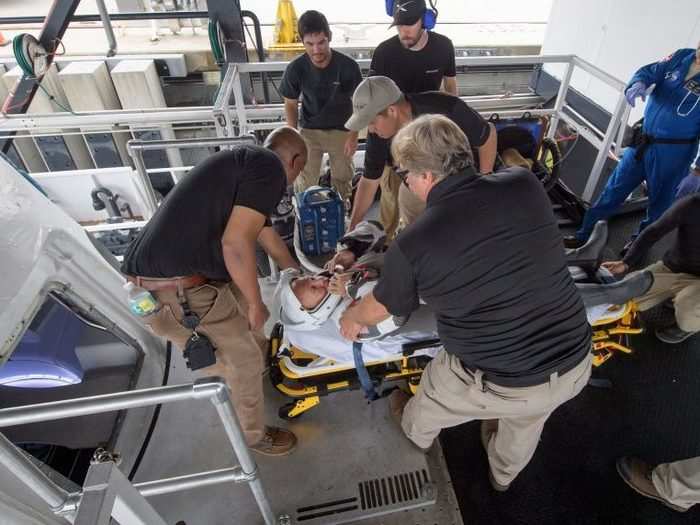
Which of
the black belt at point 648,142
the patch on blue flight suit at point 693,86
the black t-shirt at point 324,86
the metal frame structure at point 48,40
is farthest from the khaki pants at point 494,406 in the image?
the metal frame structure at point 48,40

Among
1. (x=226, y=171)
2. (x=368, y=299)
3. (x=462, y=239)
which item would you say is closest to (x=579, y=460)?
(x=368, y=299)

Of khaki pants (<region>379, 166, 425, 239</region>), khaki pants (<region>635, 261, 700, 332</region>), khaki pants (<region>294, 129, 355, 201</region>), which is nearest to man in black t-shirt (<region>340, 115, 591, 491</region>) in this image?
khaki pants (<region>379, 166, 425, 239</region>)

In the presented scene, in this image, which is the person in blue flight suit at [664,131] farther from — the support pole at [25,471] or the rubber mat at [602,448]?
the support pole at [25,471]

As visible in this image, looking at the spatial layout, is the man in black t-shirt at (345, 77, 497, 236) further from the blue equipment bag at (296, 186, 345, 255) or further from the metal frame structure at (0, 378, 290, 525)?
the metal frame structure at (0, 378, 290, 525)

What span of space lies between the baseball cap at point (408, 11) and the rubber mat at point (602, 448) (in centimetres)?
292

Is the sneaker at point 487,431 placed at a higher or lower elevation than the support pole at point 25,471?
lower

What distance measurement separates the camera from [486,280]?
1.57m

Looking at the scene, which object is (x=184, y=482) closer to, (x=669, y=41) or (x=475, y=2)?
(x=669, y=41)

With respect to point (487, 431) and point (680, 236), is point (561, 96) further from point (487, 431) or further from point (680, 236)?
point (487, 431)

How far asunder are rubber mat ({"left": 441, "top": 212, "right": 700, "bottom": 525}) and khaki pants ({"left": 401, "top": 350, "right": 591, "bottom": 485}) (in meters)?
0.21

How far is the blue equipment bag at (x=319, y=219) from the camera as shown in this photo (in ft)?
11.7

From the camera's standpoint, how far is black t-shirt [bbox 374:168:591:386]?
153cm

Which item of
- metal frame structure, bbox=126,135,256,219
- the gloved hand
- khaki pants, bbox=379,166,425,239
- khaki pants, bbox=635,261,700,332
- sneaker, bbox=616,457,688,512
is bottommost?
sneaker, bbox=616,457,688,512

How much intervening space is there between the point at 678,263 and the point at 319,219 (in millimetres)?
2632
